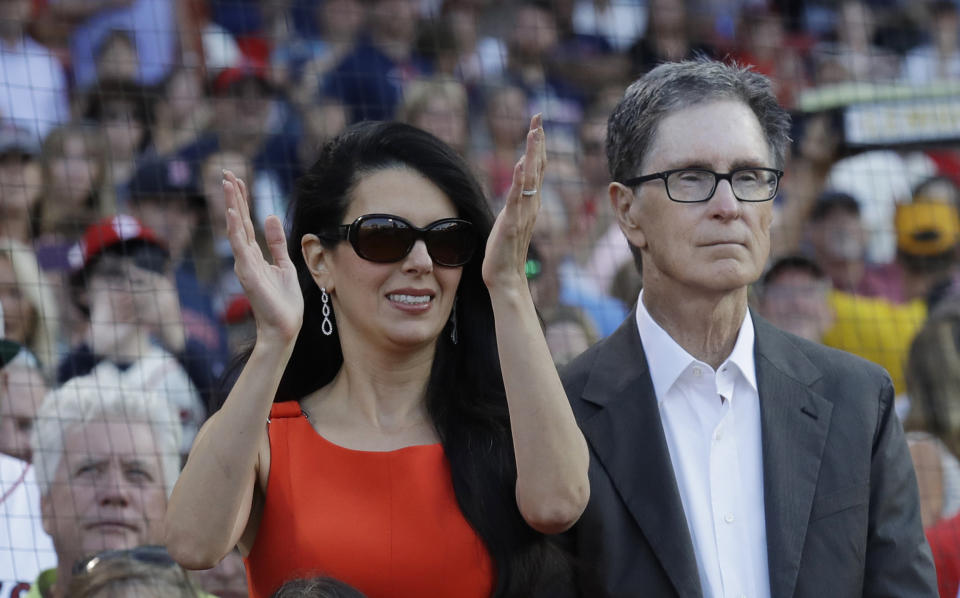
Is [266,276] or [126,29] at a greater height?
[126,29]

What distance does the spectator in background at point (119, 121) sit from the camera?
6418 mm

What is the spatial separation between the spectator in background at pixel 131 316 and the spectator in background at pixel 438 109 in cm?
164

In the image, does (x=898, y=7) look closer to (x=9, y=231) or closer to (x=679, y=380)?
(x=9, y=231)

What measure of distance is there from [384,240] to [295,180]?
1.54 m

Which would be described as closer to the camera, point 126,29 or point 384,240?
point 384,240

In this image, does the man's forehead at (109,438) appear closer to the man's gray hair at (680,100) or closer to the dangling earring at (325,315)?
the dangling earring at (325,315)

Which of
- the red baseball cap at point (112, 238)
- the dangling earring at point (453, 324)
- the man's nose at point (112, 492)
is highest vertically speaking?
the red baseball cap at point (112, 238)

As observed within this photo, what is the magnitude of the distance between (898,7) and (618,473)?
7.83 metres

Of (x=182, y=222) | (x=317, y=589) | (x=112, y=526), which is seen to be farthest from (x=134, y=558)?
(x=182, y=222)

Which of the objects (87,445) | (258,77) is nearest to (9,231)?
(258,77)

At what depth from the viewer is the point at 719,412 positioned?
2.65 m

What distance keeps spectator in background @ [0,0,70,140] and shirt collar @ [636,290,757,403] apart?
451 cm

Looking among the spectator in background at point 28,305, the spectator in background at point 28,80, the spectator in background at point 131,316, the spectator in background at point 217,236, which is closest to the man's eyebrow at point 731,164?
the spectator in background at point 131,316

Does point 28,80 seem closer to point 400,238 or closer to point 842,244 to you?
point 842,244
